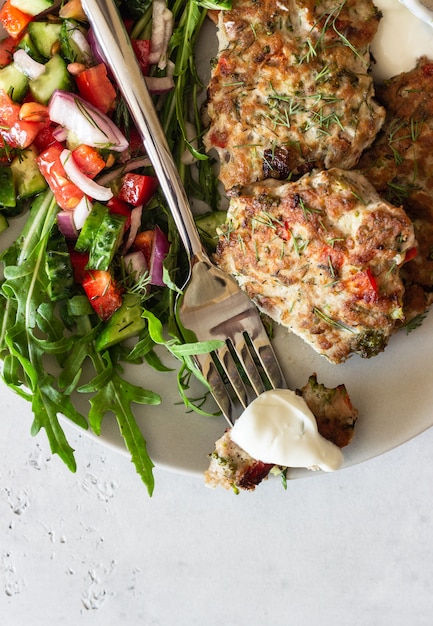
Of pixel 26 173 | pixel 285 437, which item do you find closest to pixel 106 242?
pixel 26 173

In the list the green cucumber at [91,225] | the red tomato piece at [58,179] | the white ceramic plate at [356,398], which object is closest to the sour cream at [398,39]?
the white ceramic plate at [356,398]

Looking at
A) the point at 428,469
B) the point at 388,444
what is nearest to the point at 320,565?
the point at 428,469

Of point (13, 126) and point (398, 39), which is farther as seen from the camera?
point (13, 126)

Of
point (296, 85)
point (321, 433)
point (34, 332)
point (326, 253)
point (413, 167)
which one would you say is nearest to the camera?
point (326, 253)

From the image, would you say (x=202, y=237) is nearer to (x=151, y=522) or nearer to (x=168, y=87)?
(x=168, y=87)

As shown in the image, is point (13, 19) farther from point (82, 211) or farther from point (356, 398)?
point (356, 398)

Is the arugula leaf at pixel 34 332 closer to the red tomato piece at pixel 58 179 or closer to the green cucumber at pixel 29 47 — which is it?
the red tomato piece at pixel 58 179
